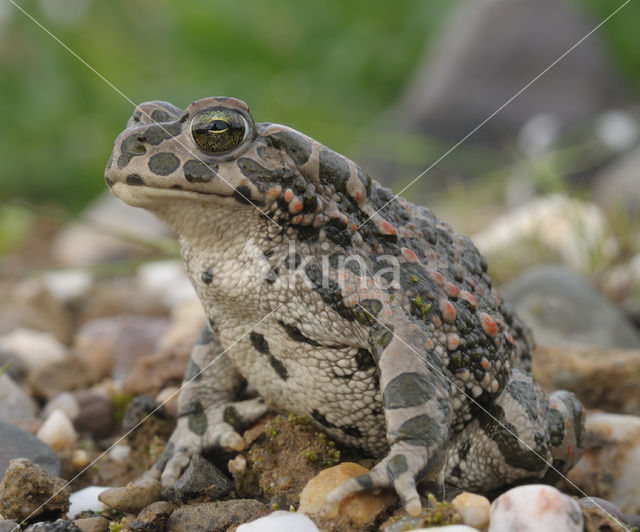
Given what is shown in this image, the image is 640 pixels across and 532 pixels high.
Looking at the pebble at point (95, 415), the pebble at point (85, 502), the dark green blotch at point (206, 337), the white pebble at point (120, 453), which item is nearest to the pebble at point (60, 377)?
the pebble at point (95, 415)

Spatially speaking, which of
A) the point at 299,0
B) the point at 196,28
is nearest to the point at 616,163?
the point at 299,0

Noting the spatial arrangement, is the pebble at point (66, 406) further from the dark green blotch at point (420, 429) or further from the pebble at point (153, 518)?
the dark green blotch at point (420, 429)

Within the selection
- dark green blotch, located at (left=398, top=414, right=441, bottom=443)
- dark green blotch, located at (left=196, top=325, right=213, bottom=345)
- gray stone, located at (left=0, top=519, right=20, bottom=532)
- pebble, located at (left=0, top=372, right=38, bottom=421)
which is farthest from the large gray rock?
gray stone, located at (left=0, top=519, right=20, bottom=532)

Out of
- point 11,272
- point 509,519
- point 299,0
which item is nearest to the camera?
point 509,519

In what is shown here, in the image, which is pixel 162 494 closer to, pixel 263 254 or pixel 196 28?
pixel 263 254

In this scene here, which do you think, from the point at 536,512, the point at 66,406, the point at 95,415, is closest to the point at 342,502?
the point at 536,512

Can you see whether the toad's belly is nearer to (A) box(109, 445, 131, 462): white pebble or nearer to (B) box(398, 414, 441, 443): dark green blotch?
(B) box(398, 414, 441, 443): dark green blotch
